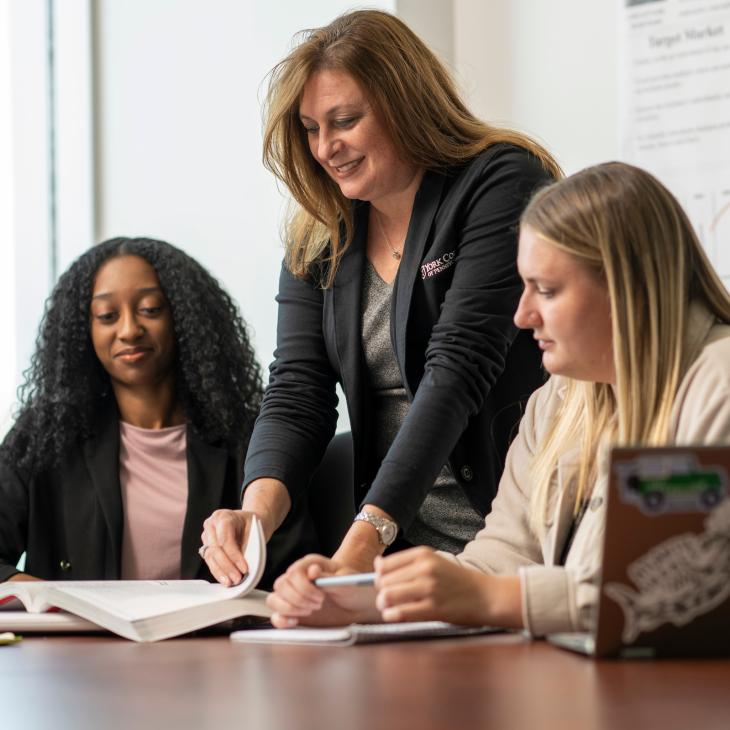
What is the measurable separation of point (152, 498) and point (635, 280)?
137 cm

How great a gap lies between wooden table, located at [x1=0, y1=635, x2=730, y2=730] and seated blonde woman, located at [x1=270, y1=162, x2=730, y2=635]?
12cm

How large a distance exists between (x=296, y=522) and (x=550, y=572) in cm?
119

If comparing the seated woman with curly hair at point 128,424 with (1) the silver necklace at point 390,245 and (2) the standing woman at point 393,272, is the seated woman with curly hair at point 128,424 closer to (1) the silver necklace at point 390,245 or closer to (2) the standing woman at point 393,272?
(2) the standing woman at point 393,272

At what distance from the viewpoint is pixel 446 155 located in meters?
2.01

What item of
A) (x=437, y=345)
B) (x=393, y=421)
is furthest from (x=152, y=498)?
(x=437, y=345)

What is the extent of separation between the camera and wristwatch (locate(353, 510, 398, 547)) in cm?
170

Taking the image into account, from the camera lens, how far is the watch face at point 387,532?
1.70 metres

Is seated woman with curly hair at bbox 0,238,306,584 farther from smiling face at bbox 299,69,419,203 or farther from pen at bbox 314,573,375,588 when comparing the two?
pen at bbox 314,573,375,588

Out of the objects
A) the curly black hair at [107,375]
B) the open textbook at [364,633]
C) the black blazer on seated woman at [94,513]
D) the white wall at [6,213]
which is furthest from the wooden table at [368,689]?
the white wall at [6,213]

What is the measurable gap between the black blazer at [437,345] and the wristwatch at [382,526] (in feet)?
0.27

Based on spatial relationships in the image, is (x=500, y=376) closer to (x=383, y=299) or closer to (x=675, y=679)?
(x=383, y=299)

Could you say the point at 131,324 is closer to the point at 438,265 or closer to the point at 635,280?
the point at 438,265

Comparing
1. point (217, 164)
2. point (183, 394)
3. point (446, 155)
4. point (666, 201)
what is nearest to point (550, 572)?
point (666, 201)

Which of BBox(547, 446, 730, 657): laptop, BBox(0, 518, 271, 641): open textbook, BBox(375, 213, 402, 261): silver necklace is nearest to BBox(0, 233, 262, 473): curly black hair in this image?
BBox(375, 213, 402, 261): silver necklace
